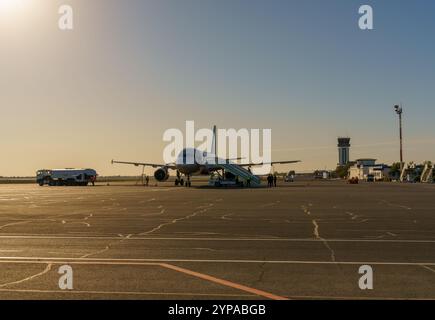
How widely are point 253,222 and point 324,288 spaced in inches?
494

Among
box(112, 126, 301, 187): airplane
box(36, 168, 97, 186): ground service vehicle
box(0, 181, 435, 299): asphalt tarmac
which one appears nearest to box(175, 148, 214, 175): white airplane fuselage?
box(112, 126, 301, 187): airplane

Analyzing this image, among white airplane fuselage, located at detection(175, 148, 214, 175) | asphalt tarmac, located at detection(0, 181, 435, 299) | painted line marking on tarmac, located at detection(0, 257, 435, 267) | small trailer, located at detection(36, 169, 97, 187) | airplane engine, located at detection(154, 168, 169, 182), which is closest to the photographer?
asphalt tarmac, located at detection(0, 181, 435, 299)

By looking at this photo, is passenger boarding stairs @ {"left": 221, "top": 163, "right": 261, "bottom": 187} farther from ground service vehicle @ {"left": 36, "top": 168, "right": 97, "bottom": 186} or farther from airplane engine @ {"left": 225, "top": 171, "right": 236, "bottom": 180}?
ground service vehicle @ {"left": 36, "top": 168, "right": 97, "bottom": 186}

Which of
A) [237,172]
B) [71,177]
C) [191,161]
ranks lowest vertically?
[71,177]

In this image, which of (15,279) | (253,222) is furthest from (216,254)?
(253,222)

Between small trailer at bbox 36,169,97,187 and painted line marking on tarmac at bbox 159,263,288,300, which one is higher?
small trailer at bbox 36,169,97,187

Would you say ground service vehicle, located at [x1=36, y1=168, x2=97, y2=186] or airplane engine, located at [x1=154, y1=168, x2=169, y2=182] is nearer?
airplane engine, located at [x1=154, y1=168, x2=169, y2=182]

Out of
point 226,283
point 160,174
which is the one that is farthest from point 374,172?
point 226,283

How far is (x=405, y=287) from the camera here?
31.7ft

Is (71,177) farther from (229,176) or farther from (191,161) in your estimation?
(191,161)

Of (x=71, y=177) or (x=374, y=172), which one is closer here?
(x=71, y=177)

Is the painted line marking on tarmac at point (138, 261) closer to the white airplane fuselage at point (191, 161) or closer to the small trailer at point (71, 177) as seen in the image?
the white airplane fuselage at point (191, 161)

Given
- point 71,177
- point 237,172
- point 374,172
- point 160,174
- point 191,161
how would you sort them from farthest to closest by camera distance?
1. point 374,172
2. point 71,177
3. point 160,174
4. point 237,172
5. point 191,161
